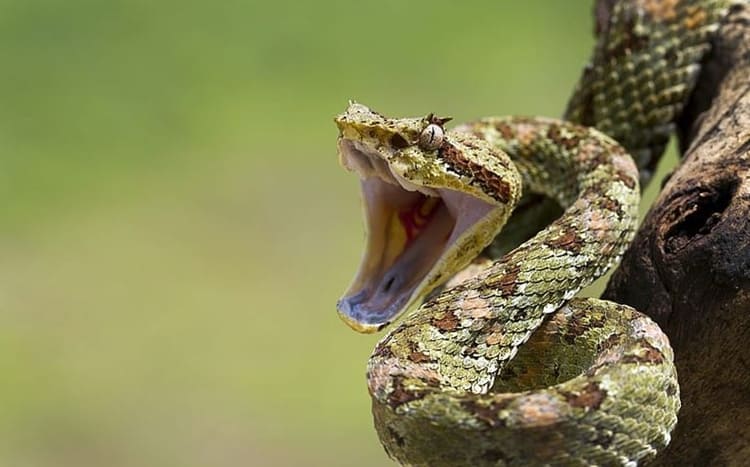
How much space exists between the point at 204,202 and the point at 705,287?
26.6 feet

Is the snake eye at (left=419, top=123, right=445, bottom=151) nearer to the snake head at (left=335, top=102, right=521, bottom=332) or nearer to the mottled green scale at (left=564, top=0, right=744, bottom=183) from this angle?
the snake head at (left=335, top=102, right=521, bottom=332)

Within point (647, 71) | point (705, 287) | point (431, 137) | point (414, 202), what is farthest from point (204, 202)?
point (705, 287)

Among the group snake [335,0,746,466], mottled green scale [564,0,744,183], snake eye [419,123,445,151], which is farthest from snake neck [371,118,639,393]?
mottled green scale [564,0,744,183]

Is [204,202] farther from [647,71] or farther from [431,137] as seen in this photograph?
[431,137]

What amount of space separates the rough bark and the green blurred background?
519 centimetres

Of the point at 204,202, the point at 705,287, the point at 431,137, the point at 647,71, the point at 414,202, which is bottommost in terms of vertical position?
the point at 705,287

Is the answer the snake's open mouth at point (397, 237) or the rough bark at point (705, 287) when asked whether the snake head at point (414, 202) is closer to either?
the snake's open mouth at point (397, 237)

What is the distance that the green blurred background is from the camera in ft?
27.6

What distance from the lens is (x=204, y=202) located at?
10695mm

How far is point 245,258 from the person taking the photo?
32.9ft

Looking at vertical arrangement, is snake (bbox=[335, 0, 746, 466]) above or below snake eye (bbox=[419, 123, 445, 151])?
below

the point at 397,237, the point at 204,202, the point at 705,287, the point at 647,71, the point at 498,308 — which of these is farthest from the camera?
the point at 204,202

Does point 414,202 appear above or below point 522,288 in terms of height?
above

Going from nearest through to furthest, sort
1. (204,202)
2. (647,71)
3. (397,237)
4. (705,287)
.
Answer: (705,287) < (397,237) < (647,71) < (204,202)
